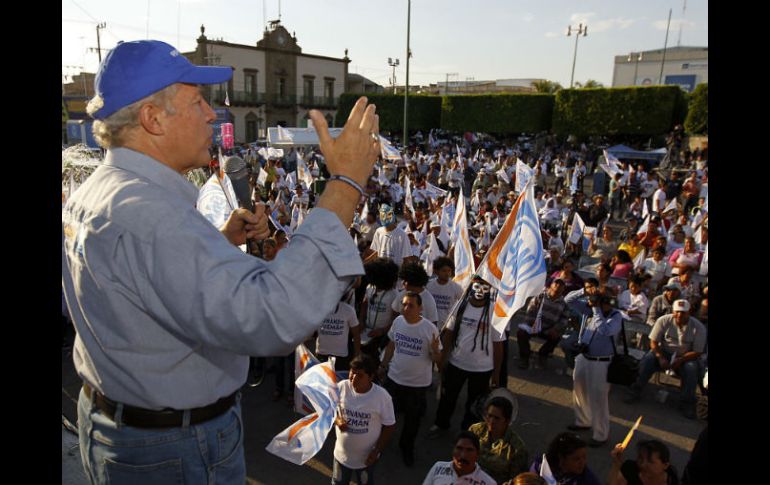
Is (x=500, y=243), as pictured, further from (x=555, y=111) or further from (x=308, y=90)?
(x=308, y=90)

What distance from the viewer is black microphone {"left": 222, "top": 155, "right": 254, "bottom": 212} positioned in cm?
202

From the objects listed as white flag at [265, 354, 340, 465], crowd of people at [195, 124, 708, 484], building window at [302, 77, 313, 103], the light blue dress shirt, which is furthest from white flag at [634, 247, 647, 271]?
building window at [302, 77, 313, 103]

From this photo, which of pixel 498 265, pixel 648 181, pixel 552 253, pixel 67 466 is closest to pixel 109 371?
pixel 67 466

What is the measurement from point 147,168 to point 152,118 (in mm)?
132

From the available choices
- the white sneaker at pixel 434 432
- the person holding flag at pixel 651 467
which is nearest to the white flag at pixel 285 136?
the white sneaker at pixel 434 432

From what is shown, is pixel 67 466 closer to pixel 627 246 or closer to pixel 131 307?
pixel 131 307

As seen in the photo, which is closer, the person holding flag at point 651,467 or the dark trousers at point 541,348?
the person holding flag at point 651,467

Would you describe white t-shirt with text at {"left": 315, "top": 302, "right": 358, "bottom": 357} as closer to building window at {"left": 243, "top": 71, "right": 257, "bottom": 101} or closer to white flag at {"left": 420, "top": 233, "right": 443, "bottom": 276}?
white flag at {"left": 420, "top": 233, "right": 443, "bottom": 276}

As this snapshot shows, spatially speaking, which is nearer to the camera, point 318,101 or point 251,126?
point 251,126

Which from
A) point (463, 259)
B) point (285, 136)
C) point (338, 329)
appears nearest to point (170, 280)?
point (338, 329)

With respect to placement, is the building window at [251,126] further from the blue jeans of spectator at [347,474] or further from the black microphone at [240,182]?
the black microphone at [240,182]

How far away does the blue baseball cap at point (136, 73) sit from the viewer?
1.26m

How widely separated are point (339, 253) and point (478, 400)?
15.8 feet

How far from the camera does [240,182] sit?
2148 millimetres
